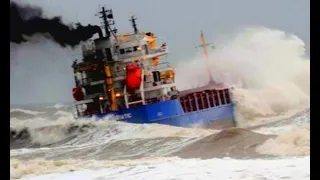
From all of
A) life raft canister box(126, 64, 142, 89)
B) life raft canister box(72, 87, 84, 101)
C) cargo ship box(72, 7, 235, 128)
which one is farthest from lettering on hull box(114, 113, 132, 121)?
life raft canister box(72, 87, 84, 101)

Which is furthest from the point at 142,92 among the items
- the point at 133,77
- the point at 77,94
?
the point at 77,94

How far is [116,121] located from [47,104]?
28.0 inches

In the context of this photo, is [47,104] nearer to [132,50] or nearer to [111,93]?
[111,93]

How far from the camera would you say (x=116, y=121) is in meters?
5.16

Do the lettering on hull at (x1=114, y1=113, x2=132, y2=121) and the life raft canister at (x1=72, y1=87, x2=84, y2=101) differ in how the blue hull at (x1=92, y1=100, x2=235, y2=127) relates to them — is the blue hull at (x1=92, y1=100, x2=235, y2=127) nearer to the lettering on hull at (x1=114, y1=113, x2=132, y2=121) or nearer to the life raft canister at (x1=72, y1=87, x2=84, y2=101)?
the lettering on hull at (x1=114, y1=113, x2=132, y2=121)

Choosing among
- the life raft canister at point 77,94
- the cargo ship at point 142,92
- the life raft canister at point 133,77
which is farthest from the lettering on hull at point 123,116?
the life raft canister at point 77,94

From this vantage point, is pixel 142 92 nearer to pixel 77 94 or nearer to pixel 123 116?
pixel 123 116

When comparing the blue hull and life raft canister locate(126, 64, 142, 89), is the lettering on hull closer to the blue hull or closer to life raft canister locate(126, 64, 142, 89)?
the blue hull

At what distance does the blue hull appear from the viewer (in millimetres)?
5035

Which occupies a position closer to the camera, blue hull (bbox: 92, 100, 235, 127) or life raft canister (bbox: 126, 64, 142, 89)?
blue hull (bbox: 92, 100, 235, 127)

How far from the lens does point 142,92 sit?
516 centimetres

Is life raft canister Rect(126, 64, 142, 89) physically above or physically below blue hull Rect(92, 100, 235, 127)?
above

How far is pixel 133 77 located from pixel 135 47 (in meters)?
0.39

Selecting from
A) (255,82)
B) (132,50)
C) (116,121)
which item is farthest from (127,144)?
(255,82)
